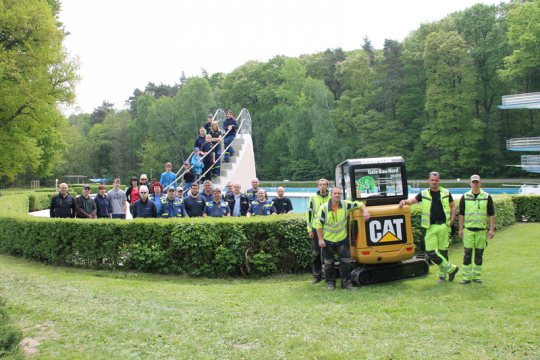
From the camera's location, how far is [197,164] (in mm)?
13773

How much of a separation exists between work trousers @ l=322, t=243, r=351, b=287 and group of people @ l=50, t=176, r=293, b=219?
2.72 m

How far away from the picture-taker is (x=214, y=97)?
223 feet

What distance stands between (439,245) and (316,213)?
2.20 m

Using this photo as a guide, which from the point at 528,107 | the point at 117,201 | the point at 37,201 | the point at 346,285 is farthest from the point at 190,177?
the point at 528,107

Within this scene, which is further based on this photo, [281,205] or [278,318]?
[281,205]

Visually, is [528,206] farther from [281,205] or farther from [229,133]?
[229,133]

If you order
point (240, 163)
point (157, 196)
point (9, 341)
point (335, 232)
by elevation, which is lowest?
point (9, 341)

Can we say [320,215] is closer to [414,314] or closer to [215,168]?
[414,314]

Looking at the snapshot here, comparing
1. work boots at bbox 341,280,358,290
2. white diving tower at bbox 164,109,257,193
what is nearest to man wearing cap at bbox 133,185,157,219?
work boots at bbox 341,280,358,290

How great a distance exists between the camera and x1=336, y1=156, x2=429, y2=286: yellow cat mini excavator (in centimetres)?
652

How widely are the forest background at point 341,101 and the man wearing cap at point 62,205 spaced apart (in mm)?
14612

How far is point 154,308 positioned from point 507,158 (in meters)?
49.5

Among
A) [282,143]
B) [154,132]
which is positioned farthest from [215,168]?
[154,132]

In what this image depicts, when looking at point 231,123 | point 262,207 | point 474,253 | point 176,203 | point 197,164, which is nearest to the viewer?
point 474,253
